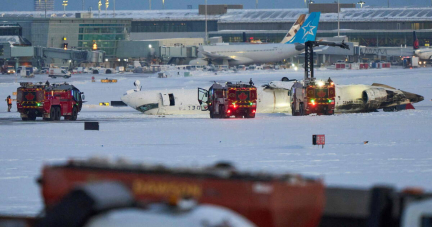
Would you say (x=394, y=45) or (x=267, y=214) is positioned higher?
(x=394, y=45)

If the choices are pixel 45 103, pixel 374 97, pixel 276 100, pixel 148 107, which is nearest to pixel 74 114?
pixel 45 103

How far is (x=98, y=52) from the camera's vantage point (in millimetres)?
137500

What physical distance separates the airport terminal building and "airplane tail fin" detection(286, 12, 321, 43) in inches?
1603

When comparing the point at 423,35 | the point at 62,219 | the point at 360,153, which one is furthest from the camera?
Result: the point at 423,35

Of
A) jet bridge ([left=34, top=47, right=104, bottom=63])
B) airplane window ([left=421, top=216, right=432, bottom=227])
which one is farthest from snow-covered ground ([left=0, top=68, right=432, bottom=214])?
jet bridge ([left=34, top=47, right=104, bottom=63])

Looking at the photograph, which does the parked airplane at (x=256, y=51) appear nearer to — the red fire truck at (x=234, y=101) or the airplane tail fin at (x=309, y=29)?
the airplane tail fin at (x=309, y=29)

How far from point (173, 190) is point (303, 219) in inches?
44.8

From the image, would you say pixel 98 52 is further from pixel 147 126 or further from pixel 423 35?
pixel 147 126

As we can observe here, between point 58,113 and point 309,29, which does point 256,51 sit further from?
point 58,113

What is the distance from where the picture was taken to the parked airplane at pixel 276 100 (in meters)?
48.4

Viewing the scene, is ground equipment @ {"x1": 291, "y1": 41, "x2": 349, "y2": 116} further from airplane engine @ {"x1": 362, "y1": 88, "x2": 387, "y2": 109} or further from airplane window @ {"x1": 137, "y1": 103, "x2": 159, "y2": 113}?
airplane window @ {"x1": 137, "y1": 103, "x2": 159, "y2": 113}

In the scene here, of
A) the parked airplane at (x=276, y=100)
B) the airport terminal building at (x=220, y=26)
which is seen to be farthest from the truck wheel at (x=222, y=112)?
the airport terminal building at (x=220, y=26)

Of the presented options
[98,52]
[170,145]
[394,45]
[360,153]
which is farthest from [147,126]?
[394,45]

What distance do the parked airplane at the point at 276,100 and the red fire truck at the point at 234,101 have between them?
3.23 meters
